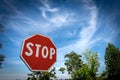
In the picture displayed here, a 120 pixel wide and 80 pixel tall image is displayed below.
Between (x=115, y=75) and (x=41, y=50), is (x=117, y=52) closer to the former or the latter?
(x=115, y=75)

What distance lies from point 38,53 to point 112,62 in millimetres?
54951

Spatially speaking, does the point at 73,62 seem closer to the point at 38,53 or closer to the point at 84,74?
the point at 84,74

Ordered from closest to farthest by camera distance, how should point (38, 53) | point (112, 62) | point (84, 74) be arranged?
point (38, 53) → point (84, 74) → point (112, 62)

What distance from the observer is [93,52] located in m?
35.9

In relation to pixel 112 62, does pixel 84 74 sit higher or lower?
lower

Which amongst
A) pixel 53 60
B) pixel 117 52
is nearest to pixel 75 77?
pixel 117 52

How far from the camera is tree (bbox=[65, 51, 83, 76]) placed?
59.7 m

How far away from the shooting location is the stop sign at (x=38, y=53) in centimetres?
332

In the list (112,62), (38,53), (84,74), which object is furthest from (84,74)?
(38,53)

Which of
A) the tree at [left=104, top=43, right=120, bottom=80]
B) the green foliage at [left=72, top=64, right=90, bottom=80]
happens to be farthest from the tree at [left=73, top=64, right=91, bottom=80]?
the tree at [left=104, top=43, right=120, bottom=80]

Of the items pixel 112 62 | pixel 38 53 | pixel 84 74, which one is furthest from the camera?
pixel 112 62

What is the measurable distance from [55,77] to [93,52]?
17.0 meters

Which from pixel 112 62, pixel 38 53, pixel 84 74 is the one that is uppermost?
pixel 112 62

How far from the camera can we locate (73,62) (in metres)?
60.2
